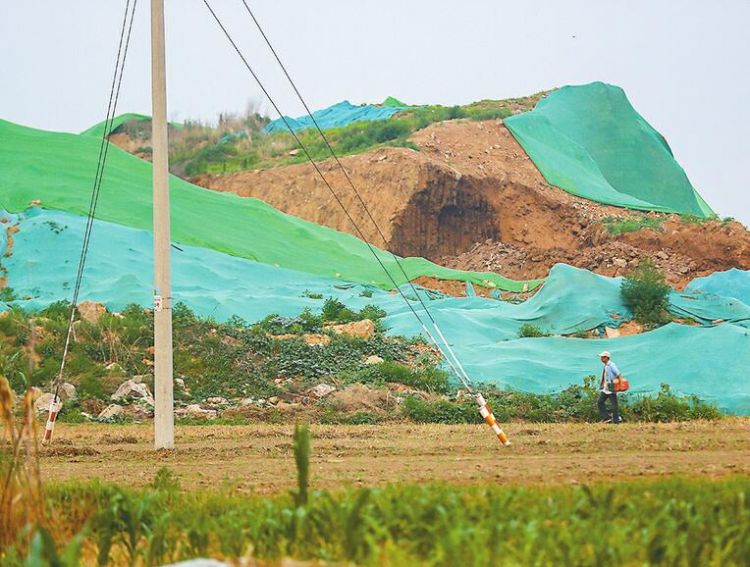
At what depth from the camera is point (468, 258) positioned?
141 feet

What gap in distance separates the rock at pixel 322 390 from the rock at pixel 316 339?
90.0 inches

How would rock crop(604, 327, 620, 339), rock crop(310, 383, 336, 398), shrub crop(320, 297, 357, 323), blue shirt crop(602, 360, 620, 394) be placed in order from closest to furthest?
blue shirt crop(602, 360, 620, 394) → rock crop(310, 383, 336, 398) → rock crop(604, 327, 620, 339) → shrub crop(320, 297, 357, 323)

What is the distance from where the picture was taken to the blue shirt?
1620 centimetres

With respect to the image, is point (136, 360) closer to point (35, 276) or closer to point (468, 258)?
point (35, 276)

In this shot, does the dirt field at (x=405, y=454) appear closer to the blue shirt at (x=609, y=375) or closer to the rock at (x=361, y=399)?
the blue shirt at (x=609, y=375)

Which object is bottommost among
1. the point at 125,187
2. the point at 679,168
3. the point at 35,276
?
the point at 35,276

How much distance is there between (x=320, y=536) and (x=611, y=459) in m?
5.70

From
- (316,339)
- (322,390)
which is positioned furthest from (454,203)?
(322,390)

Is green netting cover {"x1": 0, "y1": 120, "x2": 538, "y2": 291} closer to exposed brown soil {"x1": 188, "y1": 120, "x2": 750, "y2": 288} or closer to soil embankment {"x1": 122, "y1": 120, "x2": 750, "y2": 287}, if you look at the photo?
soil embankment {"x1": 122, "y1": 120, "x2": 750, "y2": 287}

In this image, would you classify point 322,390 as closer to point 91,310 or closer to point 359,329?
point 359,329

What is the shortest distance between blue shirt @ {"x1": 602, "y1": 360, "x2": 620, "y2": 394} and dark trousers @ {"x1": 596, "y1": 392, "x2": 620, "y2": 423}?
3.8 inches

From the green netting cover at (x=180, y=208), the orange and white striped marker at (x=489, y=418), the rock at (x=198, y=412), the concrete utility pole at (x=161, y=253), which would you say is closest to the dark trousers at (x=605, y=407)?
the orange and white striped marker at (x=489, y=418)

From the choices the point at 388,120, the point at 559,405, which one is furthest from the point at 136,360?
the point at 388,120

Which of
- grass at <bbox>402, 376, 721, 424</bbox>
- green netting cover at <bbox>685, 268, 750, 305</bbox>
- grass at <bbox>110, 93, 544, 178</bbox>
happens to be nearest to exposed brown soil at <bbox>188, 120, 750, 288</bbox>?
grass at <bbox>110, 93, 544, 178</bbox>
